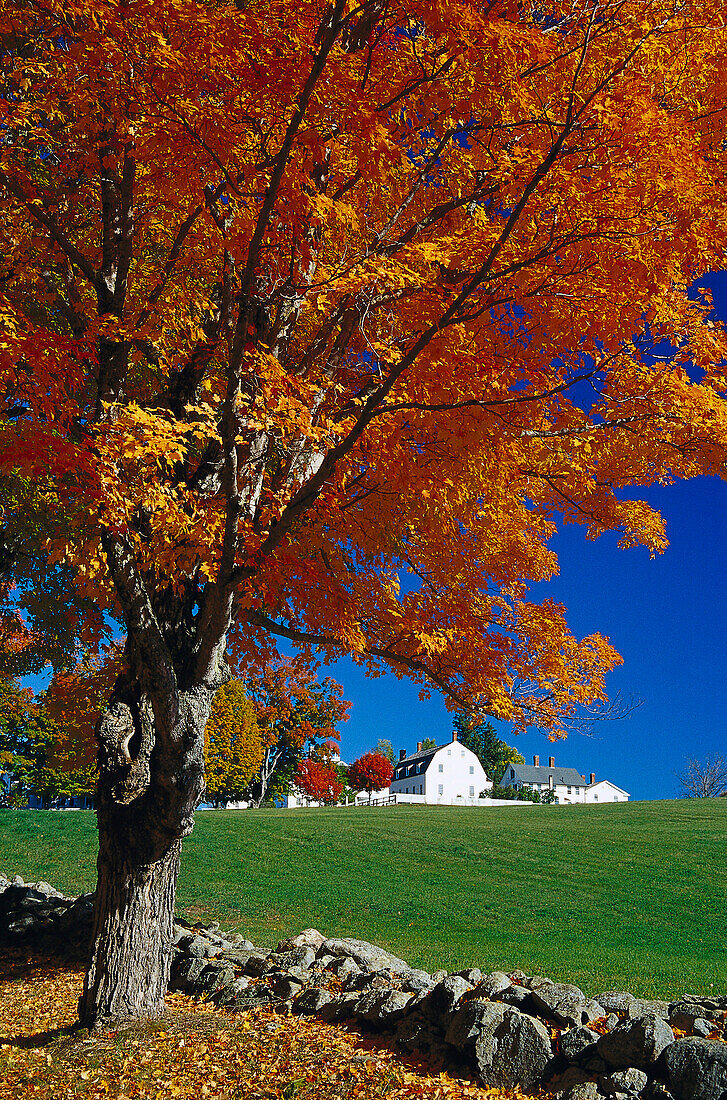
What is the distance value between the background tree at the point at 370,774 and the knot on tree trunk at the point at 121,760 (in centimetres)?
5177

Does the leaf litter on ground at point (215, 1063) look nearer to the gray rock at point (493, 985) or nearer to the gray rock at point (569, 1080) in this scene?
the gray rock at point (569, 1080)

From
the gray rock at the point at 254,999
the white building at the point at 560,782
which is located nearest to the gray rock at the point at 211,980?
the gray rock at the point at 254,999

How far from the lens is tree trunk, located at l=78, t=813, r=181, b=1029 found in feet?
22.0

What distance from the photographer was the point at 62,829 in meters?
21.9

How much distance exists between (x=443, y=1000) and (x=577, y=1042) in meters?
1.17

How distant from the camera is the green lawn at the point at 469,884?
1137 centimetres

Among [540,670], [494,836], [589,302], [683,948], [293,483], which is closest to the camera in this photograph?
[589,302]

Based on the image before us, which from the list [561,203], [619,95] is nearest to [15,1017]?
[561,203]

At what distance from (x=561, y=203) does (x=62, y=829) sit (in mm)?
22061

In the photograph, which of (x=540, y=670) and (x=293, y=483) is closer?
(x=293, y=483)

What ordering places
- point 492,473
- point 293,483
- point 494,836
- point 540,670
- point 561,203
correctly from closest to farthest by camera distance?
point 561,203 < point 293,483 < point 492,473 < point 540,670 < point 494,836

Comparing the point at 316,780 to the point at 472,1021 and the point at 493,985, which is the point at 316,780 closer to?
the point at 493,985

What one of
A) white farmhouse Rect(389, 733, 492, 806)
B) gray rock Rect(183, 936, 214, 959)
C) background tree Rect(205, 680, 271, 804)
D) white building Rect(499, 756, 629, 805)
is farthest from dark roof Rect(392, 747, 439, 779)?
gray rock Rect(183, 936, 214, 959)

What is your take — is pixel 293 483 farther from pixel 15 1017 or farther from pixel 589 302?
pixel 15 1017
